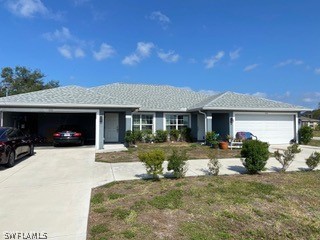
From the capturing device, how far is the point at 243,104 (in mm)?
19672

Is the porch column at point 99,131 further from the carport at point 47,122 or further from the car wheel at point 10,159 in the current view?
the car wheel at point 10,159

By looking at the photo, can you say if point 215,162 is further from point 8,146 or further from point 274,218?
point 8,146

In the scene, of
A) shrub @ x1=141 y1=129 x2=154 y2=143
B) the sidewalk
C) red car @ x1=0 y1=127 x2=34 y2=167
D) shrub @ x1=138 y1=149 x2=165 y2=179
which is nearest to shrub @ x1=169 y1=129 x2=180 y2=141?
shrub @ x1=141 y1=129 x2=154 y2=143

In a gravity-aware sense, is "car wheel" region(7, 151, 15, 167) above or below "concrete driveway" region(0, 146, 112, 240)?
above

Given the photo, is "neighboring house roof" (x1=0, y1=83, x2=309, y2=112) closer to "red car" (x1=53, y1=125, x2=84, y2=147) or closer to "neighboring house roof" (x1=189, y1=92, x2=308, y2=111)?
"neighboring house roof" (x1=189, y1=92, x2=308, y2=111)

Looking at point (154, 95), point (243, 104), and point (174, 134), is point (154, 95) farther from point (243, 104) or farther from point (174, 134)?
point (243, 104)

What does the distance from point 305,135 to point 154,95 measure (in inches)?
528

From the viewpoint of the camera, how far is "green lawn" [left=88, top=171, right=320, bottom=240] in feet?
14.7

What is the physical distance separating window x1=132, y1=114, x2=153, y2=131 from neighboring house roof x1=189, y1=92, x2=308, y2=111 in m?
3.79

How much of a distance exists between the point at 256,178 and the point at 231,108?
434 inches

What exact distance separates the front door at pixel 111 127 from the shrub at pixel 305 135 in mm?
14728

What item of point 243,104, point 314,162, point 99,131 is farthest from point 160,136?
point 314,162

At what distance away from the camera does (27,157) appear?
12523mm

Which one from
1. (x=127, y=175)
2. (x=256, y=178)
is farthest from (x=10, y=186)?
(x=256, y=178)
